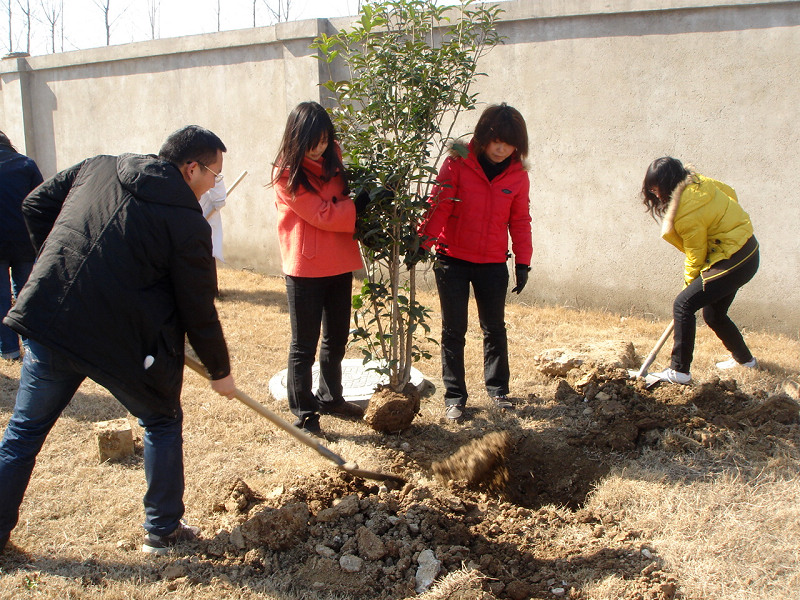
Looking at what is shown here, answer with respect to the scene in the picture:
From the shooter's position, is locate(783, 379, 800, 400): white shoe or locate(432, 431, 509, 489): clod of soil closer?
locate(432, 431, 509, 489): clod of soil

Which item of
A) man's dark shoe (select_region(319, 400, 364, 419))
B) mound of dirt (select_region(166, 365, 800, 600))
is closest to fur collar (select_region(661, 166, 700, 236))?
mound of dirt (select_region(166, 365, 800, 600))

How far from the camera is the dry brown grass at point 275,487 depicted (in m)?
2.77

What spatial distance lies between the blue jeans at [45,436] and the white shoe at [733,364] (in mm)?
4077

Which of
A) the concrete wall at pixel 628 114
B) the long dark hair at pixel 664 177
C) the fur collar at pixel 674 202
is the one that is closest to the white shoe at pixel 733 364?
the concrete wall at pixel 628 114

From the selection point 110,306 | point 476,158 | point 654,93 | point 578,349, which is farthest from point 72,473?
point 654,93

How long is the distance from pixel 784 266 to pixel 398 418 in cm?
398

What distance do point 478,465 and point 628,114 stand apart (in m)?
4.05

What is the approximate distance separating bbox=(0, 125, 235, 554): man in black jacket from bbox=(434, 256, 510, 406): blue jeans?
1.81m

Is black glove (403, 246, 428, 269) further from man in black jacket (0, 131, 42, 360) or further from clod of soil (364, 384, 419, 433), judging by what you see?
man in black jacket (0, 131, 42, 360)

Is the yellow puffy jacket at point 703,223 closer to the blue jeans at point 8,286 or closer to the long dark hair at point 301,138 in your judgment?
the long dark hair at point 301,138

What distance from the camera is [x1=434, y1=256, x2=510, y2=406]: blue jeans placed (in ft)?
14.0

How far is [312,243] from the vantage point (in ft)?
12.5

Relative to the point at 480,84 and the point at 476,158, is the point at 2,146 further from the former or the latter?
the point at 480,84

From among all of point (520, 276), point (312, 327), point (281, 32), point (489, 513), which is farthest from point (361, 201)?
point (281, 32)
